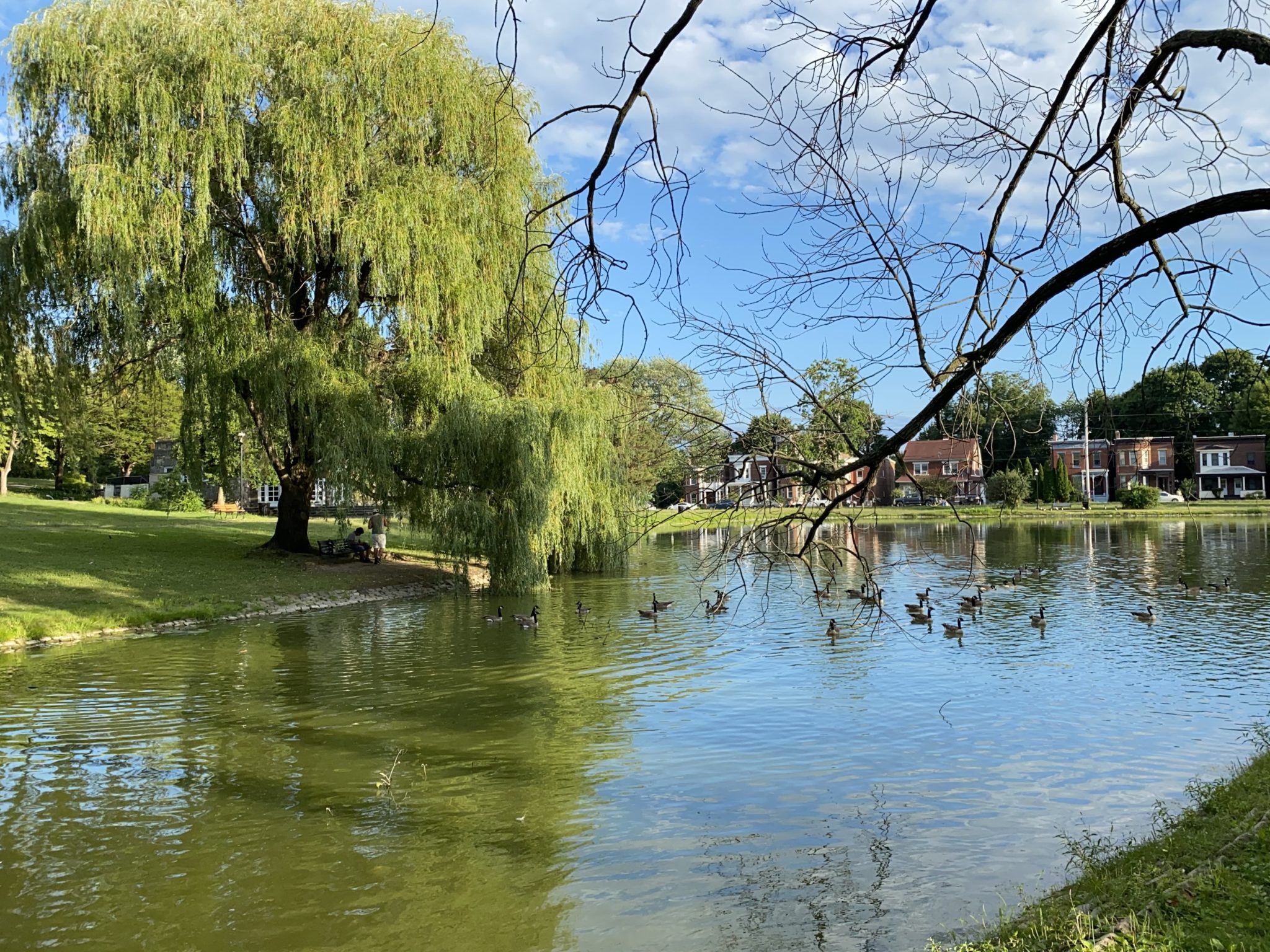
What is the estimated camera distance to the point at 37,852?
6.51m

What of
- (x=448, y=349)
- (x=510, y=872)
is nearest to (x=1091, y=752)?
(x=510, y=872)

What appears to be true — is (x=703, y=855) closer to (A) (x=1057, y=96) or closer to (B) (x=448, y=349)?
(A) (x=1057, y=96)

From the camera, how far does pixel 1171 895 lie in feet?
14.4

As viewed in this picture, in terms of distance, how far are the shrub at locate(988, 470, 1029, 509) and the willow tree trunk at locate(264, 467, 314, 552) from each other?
4405cm

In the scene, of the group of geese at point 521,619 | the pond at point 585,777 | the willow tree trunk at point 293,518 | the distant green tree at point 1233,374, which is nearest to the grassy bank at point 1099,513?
Answer: the willow tree trunk at point 293,518

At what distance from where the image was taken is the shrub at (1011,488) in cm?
5725

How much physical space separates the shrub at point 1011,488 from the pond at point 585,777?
42.8m

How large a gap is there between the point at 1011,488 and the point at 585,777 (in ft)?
181


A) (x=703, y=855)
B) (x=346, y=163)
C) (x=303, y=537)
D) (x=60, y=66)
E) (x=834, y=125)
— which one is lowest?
(x=703, y=855)

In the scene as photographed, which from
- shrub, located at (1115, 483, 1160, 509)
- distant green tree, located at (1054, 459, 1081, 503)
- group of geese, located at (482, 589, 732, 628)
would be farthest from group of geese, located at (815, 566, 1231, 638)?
distant green tree, located at (1054, 459, 1081, 503)

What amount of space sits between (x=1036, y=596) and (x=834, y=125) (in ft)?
60.6

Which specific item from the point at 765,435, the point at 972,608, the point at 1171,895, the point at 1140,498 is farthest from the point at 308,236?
the point at 1140,498

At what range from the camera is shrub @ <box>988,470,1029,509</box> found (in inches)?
2254

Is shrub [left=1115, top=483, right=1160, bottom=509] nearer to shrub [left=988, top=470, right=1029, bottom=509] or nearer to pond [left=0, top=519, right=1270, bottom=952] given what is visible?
shrub [left=988, top=470, right=1029, bottom=509]
